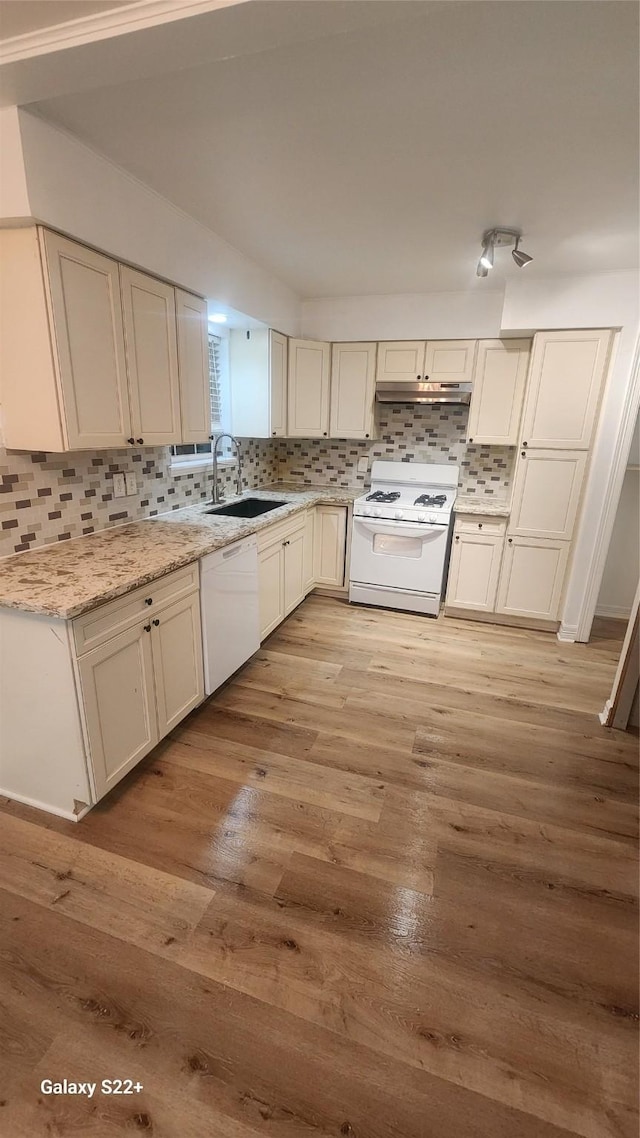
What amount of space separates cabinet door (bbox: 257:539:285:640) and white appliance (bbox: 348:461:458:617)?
789 mm

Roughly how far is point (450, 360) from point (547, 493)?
1.26 metres

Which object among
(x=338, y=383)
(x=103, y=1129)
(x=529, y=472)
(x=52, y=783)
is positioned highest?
(x=338, y=383)

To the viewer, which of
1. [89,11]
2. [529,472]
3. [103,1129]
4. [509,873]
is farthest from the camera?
[529,472]

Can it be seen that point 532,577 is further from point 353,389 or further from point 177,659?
point 177,659

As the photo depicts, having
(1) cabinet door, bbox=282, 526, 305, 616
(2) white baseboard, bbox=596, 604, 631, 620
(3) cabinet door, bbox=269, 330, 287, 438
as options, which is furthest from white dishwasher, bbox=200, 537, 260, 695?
(2) white baseboard, bbox=596, 604, 631, 620

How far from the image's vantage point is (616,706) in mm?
2432

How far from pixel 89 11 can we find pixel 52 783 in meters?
2.36

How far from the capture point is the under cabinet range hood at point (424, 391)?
3.51 m

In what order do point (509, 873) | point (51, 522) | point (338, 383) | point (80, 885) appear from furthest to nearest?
point (338, 383), point (51, 522), point (509, 873), point (80, 885)

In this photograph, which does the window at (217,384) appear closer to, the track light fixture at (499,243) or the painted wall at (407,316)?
the painted wall at (407,316)

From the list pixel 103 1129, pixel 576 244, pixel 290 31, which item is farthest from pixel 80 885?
pixel 576 244

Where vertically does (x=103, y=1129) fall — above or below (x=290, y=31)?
below

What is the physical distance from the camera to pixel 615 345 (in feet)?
9.80

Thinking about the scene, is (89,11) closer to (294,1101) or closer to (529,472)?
(294,1101)
